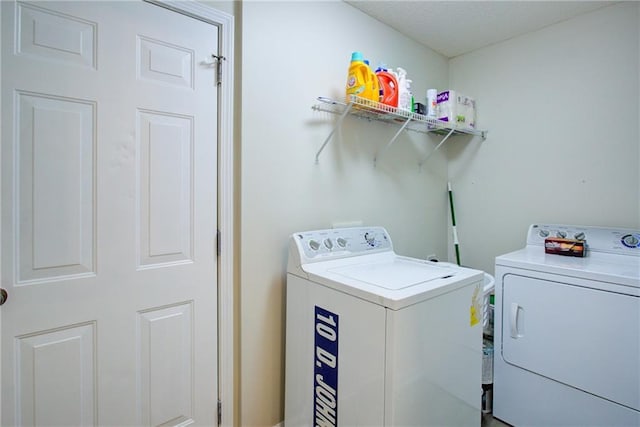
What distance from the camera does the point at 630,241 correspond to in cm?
185

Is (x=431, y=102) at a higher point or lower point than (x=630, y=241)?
higher

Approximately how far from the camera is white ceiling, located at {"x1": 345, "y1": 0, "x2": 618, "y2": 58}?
6.44 ft

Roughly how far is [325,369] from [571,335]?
127cm

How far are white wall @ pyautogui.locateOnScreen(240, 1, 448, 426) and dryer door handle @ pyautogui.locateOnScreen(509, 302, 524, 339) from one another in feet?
2.99

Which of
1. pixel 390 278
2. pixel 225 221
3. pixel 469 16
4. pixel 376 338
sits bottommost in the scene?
pixel 376 338

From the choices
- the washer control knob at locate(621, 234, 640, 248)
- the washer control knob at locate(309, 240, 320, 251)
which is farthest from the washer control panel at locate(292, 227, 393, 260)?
the washer control knob at locate(621, 234, 640, 248)

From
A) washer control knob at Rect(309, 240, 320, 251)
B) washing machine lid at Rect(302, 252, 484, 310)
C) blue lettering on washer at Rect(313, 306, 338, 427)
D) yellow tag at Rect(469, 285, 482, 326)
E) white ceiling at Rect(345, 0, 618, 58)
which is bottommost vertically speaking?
blue lettering on washer at Rect(313, 306, 338, 427)

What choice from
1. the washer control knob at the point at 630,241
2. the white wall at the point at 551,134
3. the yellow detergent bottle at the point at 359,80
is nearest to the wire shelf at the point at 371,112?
the yellow detergent bottle at the point at 359,80

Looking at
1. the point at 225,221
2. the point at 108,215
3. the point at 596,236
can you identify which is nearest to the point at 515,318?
the point at 596,236

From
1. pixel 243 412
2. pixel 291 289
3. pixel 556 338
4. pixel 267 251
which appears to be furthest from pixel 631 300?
pixel 243 412

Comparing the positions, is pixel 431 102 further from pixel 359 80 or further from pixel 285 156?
pixel 285 156

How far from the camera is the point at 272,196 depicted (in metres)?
1.66

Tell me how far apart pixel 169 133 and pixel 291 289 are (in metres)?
0.92

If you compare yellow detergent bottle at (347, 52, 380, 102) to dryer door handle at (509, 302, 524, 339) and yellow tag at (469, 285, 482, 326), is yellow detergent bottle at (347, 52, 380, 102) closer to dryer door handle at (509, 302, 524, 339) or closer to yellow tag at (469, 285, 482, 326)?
yellow tag at (469, 285, 482, 326)
